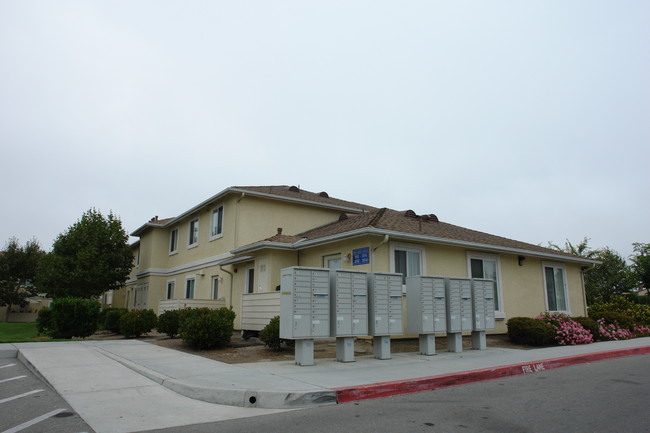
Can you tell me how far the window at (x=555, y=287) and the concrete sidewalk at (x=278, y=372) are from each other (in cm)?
526

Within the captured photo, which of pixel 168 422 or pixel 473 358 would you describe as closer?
pixel 168 422

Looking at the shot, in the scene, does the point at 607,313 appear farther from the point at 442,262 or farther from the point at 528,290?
the point at 442,262

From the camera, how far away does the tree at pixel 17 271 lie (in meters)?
41.1

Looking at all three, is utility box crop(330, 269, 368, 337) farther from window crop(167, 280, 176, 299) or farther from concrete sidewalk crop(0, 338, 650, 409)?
window crop(167, 280, 176, 299)

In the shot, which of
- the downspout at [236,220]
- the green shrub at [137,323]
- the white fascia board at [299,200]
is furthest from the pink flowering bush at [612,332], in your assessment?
the green shrub at [137,323]

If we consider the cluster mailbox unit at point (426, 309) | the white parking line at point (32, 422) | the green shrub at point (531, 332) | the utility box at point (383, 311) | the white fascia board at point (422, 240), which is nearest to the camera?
the white parking line at point (32, 422)

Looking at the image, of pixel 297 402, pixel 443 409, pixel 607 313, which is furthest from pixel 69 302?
pixel 607 313

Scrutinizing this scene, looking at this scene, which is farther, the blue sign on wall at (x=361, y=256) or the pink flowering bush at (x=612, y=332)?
the pink flowering bush at (x=612, y=332)

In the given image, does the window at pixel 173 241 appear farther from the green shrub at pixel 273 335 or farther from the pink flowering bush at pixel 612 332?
the pink flowering bush at pixel 612 332

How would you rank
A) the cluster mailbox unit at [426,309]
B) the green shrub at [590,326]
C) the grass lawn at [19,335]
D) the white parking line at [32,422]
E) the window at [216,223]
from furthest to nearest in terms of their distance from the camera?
the window at [216,223] → the grass lawn at [19,335] → the green shrub at [590,326] → the cluster mailbox unit at [426,309] → the white parking line at [32,422]

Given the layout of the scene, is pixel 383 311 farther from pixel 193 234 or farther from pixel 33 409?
pixel 193 234

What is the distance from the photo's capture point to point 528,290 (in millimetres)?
17109

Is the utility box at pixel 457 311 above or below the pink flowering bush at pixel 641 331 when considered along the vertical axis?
above

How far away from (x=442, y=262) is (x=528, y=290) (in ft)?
16.2
